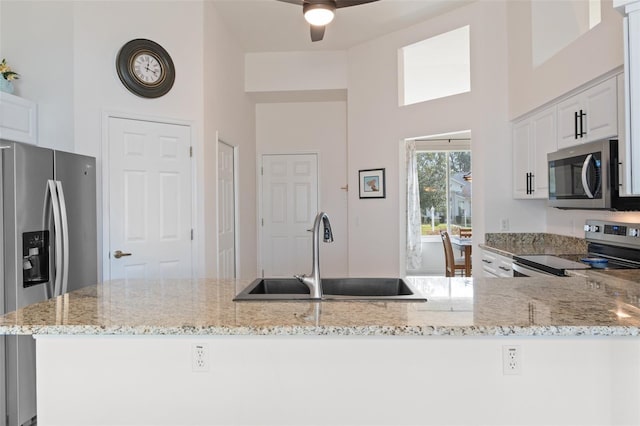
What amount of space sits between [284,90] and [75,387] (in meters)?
4.39

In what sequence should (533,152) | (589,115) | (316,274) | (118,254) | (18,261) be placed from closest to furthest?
1. (316,274)
2. (18,261)
3. (589,115)
4. (118,254)
5. (533,152)

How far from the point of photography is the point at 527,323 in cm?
130

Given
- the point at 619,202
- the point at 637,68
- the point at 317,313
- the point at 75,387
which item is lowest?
the point at 75,387

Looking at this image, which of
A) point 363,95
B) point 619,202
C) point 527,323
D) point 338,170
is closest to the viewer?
point 527,323

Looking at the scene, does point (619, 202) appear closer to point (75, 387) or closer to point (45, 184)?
point (75, 387)

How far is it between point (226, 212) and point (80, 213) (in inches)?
75.2

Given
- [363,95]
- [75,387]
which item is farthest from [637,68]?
[363,95]

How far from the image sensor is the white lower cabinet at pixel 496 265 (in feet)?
10.7

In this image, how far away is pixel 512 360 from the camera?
1418 millimetres

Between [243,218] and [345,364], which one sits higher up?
[243,218]

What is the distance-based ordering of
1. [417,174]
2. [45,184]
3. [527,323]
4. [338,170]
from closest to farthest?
[527,323] → [45,184] → [338,170] → [417,174]

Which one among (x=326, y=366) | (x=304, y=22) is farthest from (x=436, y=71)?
(x=326, y=366)

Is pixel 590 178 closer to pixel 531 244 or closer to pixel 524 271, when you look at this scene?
pixel 524 271

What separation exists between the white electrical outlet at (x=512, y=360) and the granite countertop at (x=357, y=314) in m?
0.13
